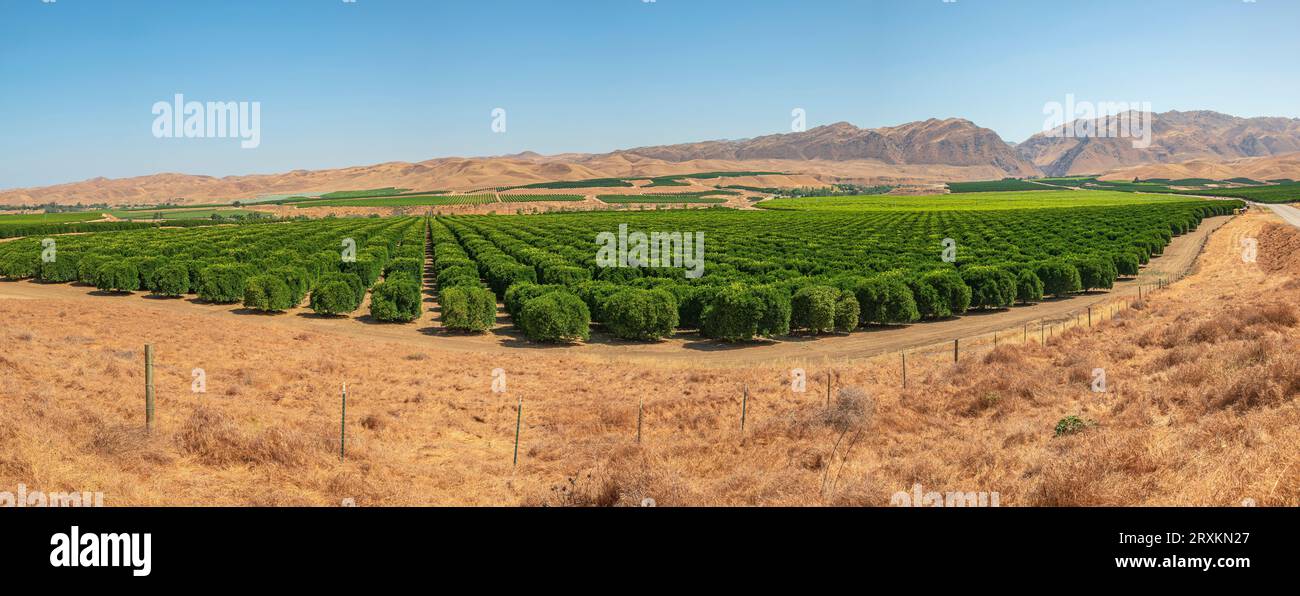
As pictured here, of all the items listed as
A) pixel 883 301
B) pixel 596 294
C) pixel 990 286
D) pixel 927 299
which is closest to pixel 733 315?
pixel 596 294

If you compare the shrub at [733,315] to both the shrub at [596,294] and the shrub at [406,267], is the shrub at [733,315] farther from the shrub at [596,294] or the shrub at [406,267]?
the shrub at [406,267]

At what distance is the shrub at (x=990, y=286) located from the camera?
4528 cm

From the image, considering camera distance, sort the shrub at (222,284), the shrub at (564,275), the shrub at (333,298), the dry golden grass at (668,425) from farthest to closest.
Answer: the shrub at (222,284), the shrub at (564,275), the shrub at (333,298), the dry golden grass at (668,425)

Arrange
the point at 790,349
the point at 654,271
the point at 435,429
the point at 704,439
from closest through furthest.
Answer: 1. the point at 704,439
2. the point at 435,429
3. the point at 790,349
4. the point at 654,271

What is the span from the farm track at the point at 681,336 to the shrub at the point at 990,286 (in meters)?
0.89

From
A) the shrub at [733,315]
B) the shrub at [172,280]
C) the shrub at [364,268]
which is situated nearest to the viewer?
the shrub at [733,315]

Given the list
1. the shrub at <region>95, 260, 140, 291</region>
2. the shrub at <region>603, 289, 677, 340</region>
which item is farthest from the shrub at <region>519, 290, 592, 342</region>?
the shrub at <region>95, 260, 140, 291</region>

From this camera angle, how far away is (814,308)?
37.5 meters

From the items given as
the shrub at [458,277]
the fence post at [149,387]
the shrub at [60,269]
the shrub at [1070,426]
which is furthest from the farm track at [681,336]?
the fence post at [149,387]

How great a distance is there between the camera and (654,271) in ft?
161

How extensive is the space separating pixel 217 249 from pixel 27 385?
61.2 meters
